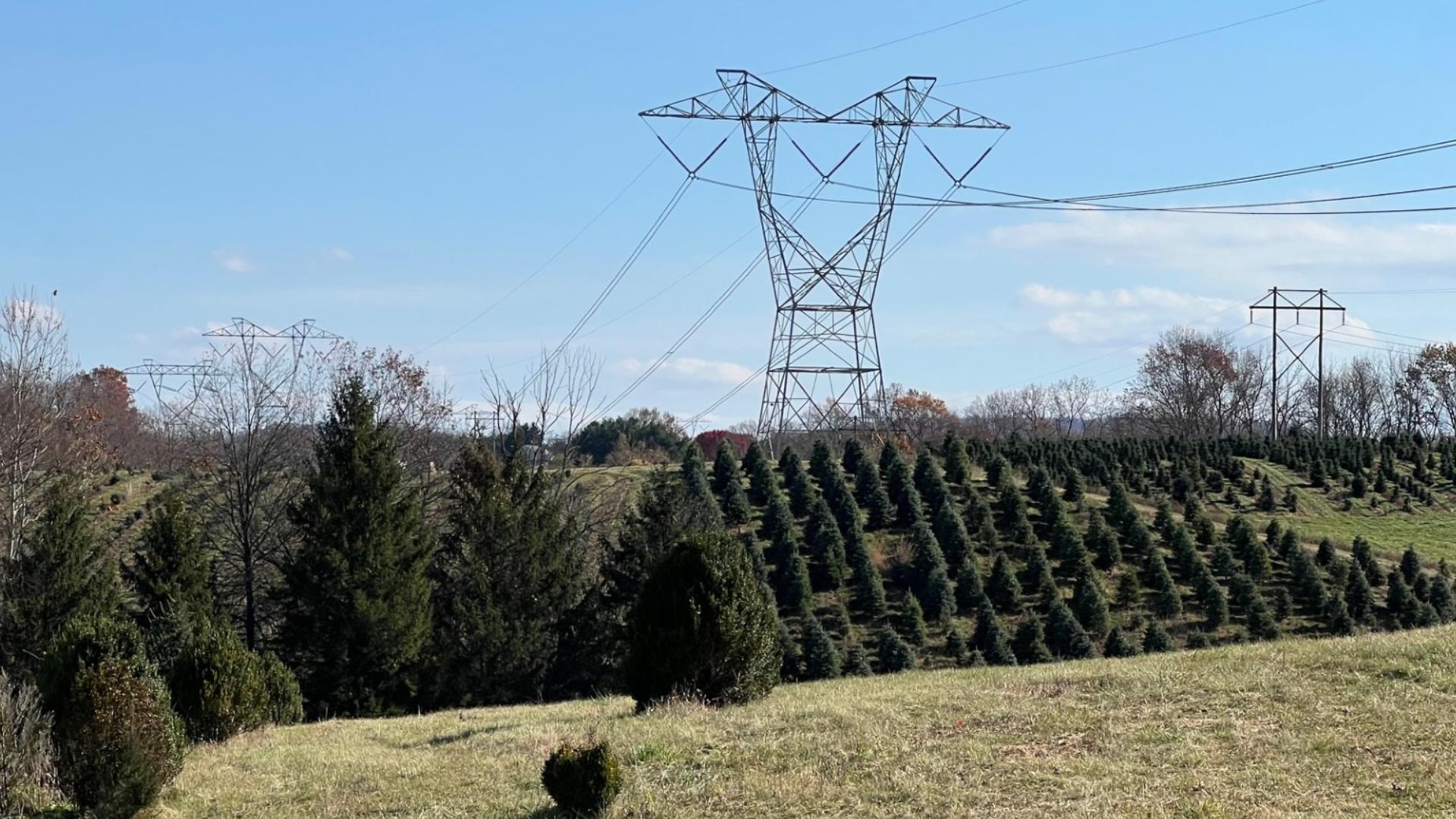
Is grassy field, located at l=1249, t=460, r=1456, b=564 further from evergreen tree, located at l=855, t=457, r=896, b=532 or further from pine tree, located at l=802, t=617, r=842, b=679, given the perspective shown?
pine tree, located at l=802, t=617, r=842, b=679

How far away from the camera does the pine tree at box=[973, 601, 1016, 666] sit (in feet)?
95.2

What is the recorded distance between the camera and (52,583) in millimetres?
26406

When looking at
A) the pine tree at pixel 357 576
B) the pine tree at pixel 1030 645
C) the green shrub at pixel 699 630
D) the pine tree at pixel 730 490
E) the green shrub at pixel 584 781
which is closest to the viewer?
the green shrub at pixel 584 781

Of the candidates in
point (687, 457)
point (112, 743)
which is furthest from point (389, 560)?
point (112, 743)

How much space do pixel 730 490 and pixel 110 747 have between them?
27.3 metres

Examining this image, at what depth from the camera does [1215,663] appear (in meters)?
14.7

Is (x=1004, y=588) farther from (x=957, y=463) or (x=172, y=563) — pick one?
(x=172, y=563)

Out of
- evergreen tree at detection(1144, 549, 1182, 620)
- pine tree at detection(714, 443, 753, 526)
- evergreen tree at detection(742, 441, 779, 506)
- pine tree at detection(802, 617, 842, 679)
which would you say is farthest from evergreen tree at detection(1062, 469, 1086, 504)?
pine tree at detection(802, 617, 842, 679)

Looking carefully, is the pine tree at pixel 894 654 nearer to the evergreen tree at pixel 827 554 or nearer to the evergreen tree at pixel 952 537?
the evergreen tree at pixel 827 554

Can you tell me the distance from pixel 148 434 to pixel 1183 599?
161 feet

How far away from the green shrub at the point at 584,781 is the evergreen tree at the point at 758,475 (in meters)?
27.7

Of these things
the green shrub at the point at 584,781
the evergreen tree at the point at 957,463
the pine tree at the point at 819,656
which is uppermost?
the evergreen tree at the point at 957,463

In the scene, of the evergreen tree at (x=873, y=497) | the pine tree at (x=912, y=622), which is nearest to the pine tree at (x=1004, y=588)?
the pine tree at (x=912, y=622)

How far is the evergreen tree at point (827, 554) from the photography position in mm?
33500
